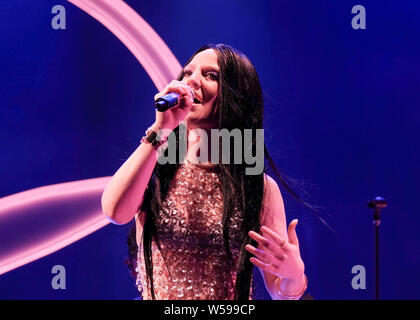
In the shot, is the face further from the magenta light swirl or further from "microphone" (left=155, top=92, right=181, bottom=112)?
the magenta light swirl

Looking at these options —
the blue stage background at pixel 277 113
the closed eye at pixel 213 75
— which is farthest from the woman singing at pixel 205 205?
the blue stage background at pixel 277 113

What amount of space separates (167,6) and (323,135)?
3.80 ft

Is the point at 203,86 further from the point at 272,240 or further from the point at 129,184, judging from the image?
the point at 272,240

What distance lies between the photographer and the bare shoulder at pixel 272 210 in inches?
62.0

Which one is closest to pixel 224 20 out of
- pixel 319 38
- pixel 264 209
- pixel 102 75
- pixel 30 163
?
pixel 319 38

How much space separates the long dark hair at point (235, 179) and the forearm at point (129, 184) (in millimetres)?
132

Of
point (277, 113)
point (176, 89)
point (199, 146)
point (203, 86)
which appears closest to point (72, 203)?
point (277, 113)

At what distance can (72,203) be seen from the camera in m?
2.72

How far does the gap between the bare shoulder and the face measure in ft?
0.91

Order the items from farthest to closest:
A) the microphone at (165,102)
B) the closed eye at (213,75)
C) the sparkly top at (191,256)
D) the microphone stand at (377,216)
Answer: the microphone stand at (377,216)
the closed eye at (213,75)
the sparkly top at (191,256)
the microphone at (165,102)

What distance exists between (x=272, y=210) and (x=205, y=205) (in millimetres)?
233

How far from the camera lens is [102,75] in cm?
278

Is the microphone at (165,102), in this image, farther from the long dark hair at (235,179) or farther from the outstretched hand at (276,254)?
the outstretched hand at (276,254)
